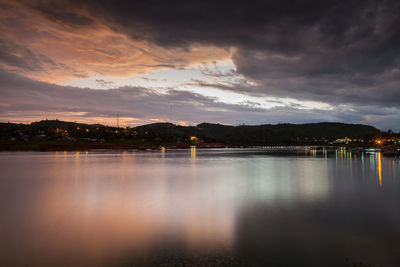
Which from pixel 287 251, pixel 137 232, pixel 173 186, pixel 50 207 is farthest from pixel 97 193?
pixel 287 251

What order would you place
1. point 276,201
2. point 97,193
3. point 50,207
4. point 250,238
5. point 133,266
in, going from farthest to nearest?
point 97,193, point 276,201, point 50,207, point 250,238, point 133,266

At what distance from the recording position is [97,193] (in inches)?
715

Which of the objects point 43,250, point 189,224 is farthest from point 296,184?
point 43,250

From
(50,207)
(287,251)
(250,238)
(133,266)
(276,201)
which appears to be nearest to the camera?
(133,266)

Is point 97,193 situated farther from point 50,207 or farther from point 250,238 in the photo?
point 250,238

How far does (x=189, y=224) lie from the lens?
11.0 meters

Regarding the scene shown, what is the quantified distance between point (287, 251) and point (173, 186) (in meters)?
14.3

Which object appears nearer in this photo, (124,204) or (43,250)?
(43,250)

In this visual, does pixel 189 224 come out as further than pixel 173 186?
No

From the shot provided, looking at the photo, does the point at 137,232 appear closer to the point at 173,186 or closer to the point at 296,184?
the point at 173,186

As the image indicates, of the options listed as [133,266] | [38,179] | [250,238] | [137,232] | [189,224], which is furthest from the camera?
[38,179]

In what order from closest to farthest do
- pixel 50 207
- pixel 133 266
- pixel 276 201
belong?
pixel 133 266, pixel 50 207, pixel 276 201

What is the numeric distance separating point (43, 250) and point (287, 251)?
7.62 metres

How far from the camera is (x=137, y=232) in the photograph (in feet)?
32.8
